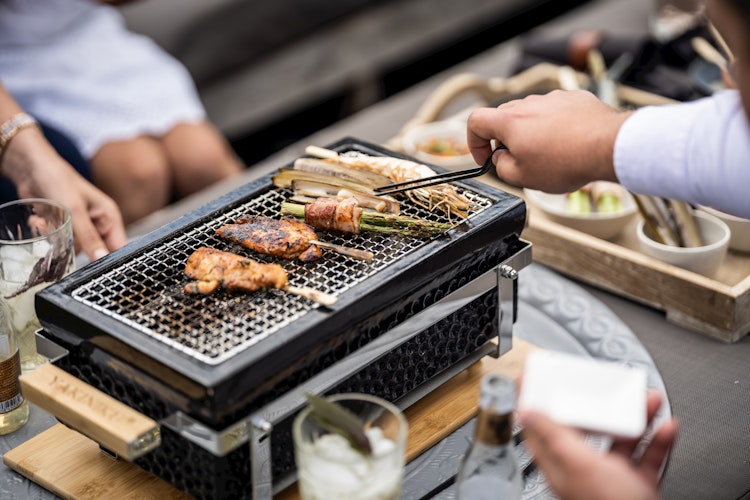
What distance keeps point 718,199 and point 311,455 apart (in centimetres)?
76

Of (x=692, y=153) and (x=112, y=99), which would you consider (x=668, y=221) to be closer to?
(x=692, y=153)

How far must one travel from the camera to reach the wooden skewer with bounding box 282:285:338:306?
1.62 m

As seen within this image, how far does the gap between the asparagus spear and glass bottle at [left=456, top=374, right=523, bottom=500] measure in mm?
457

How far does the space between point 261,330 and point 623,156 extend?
66 centimetres

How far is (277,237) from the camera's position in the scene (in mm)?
1777

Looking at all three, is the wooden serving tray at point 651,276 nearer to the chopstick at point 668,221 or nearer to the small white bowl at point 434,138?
the chopstick at point 668,221

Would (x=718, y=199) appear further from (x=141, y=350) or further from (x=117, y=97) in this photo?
(x=117, y=97)

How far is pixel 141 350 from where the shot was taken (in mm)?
1529

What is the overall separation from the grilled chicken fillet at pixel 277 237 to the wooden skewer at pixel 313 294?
0.10 meters

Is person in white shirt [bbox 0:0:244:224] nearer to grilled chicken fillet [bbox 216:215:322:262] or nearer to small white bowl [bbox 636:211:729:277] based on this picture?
grilled chicken fillet [bbox 216:215:322:262]

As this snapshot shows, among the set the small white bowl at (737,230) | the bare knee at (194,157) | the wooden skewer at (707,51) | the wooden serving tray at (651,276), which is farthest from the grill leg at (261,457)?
the bare knee at (194,157)

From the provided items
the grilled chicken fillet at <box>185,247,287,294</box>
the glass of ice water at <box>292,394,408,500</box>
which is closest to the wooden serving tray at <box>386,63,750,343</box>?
the grilled chicken fillet at <box>185,247,287,294</box>

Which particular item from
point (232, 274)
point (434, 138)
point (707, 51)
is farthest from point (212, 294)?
point (707, 51)

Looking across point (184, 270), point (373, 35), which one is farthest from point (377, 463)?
point (373, 35)
